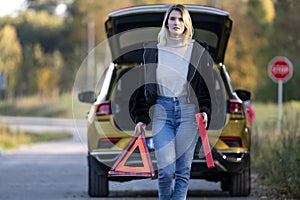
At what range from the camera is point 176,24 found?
25.3 ft

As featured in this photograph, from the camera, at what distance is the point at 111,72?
1149cm

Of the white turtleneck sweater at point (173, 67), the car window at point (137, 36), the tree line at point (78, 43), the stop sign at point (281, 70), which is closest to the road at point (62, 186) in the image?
the car window at point (137, 36)

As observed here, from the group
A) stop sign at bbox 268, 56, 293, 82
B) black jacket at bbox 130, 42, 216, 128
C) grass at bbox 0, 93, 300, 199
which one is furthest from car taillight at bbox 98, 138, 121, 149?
stop sign at bbox 268, 56, 293, 82

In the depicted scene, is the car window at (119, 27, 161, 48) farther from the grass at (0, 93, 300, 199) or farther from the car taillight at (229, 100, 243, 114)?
the car taillight at (229, 100, 243, 114)

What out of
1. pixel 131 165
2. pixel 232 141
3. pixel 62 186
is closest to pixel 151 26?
pixel 232 141

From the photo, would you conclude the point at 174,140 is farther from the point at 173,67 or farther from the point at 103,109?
the point at 103,109

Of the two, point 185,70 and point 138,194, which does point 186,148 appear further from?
point 138,194

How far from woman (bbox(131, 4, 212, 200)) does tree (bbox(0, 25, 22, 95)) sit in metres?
32.4

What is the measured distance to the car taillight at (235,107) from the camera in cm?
1105

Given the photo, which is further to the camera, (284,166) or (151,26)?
(284,166)

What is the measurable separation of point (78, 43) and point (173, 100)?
7699 centimetres

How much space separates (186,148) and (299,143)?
3.63 metres

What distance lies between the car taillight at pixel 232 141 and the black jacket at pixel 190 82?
2.65 m

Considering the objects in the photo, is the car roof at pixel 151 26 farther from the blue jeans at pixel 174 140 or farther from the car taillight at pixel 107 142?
the blue jeans at pixel 174 140
